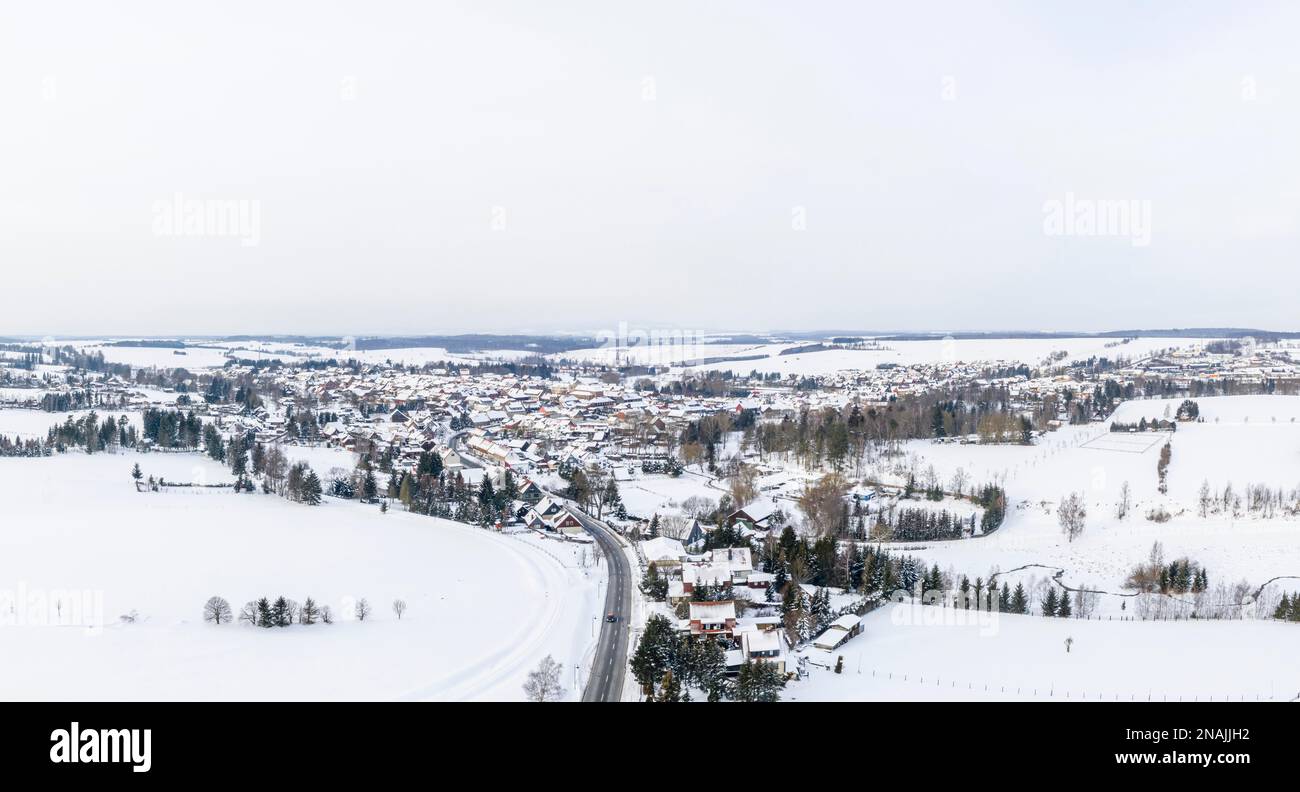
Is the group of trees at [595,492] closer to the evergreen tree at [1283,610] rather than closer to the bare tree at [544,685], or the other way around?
the bare tree at [544,685]

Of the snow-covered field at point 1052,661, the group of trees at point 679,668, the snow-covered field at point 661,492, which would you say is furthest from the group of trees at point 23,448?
the snow-covered field at point 1052,661

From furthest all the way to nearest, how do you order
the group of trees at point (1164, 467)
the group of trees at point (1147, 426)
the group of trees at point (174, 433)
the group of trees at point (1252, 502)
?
the group of trees at point (1147, 426), the group of trees at point (174, 433), the group of trees at point (1164, 467), the group of trees at point (1252, 502)

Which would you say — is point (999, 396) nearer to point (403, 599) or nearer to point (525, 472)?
point (525, 472)

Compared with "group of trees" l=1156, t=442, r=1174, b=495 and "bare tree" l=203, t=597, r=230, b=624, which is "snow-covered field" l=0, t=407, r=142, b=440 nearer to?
"bare tree" l=203, t=597, r=230, b=624

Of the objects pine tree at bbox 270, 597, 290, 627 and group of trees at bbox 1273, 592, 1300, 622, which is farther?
group of trees at bbox 1273, 592, 1300, 622

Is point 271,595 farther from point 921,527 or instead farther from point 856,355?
point 856,355

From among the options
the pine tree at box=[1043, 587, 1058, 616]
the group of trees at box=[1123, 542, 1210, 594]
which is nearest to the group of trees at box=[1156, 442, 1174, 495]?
the group of trees at box=[1123, 542, 1210, 594]
